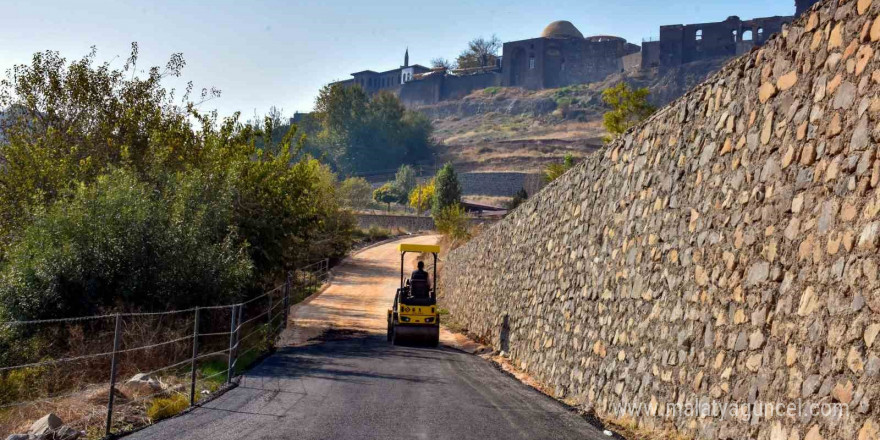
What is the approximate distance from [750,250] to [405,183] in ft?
325

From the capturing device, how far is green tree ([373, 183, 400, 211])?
103 metres

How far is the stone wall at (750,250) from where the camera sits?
5.78m

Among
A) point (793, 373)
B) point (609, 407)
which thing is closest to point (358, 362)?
point (609, 407)

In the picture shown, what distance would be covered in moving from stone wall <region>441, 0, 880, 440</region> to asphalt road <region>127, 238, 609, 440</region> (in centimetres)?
117

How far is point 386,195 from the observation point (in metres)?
104

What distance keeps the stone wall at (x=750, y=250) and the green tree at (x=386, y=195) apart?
3555 inches

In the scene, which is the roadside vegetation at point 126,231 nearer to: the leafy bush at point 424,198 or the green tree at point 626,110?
the green tree at point 626,110

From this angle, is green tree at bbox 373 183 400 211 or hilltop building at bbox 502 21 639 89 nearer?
green tree at bbox 373 183 400 211

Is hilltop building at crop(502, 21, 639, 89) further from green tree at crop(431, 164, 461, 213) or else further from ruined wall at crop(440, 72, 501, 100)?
green tree at crop(431, 164, 461, 213)

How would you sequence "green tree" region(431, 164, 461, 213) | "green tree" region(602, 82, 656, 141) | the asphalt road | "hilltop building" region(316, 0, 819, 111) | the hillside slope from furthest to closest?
"hilltop building" region(316, 0, 819, 111)
the hillside slope
"green tree" region(431, 164, 461, 213)
"green tree" region(602, 82, 656, 141)
the asphalt road

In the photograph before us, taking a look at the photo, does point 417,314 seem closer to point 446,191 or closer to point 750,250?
point 750,250

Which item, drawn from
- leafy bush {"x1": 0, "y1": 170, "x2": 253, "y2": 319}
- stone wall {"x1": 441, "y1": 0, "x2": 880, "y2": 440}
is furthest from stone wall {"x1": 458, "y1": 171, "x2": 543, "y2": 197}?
stone wall {"x1": 441, "y1": 0, "x2": 880, "y2": 440}

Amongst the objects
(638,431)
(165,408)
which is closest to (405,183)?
(165,408)

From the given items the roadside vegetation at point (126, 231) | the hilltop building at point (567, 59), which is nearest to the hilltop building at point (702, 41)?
the hilltop building at point (567, 59)
